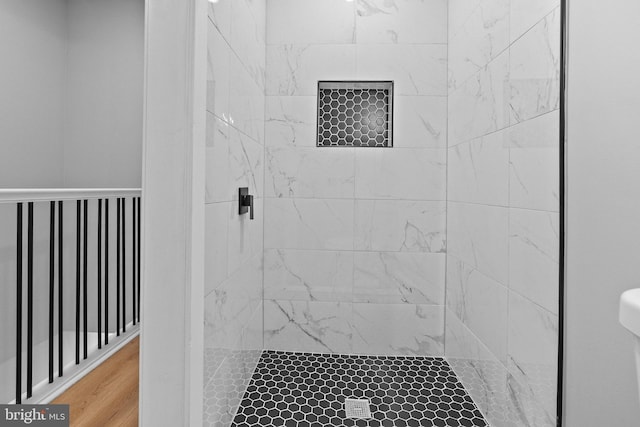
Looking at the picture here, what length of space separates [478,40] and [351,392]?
74.4 inches

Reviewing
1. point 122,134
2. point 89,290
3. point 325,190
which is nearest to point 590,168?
point 325,190

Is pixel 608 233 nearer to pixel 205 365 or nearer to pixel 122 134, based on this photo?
pixel 205 365

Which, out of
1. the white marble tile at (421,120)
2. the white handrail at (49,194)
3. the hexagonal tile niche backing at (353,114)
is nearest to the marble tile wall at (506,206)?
the white marble tile at (421,120)

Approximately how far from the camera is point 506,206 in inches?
61.7

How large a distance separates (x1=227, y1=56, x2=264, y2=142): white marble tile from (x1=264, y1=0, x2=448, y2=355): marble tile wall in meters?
0.21

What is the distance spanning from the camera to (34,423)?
1.79 meters

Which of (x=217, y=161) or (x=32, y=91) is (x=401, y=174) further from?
(x=32, y=91)

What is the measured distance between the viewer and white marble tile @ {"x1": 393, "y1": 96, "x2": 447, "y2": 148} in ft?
7.84

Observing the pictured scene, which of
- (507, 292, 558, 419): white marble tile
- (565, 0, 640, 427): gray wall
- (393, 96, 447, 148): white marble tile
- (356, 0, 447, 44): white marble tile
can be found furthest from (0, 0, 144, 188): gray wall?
(565, 0, 640, 427): gray wall

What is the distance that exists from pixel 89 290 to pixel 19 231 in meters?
1.72

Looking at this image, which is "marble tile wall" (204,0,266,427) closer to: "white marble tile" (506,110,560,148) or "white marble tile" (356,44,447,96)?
"white marble tile" (356,44,447,96)

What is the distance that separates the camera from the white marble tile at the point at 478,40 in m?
1.62

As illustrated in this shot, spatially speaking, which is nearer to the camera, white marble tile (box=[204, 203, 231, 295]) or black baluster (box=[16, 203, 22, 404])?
white marble tile (box=[204, 203, 231, 295])

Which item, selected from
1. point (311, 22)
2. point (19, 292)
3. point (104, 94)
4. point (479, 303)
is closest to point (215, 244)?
point (19, 292)
